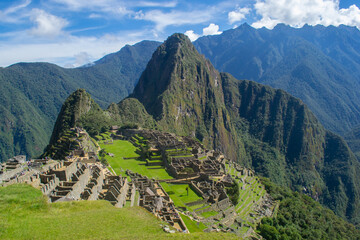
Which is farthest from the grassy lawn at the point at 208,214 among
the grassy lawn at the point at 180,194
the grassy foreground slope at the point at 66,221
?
the grassy foreground slope at the point at 66,221

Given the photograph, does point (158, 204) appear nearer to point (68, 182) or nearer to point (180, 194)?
point (68, 182)

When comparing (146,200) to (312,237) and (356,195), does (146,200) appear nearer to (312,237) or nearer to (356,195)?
(312,237)

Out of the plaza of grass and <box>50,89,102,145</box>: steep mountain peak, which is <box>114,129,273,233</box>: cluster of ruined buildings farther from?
<box>50,89,102,145</box>: steep mountain peak

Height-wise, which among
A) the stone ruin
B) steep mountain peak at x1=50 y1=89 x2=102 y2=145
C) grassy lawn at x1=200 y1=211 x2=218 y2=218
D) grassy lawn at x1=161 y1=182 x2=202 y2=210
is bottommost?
grassy lawn at x1=200 y1=211 x2=218 y2=218

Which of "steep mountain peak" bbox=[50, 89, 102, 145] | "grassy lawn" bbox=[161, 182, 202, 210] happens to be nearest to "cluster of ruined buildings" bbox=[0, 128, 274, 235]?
"grassy lawn" bbox=[161, 182, 202, 210]

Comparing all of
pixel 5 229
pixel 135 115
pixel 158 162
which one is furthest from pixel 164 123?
pixel 5 229

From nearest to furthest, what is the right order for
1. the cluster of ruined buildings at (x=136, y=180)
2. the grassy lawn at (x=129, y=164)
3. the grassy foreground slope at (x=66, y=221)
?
the grassy foreground slope at (x=66, y=221) < the cluster of ruined buildings at (x=136, y=180) < the grassy lawn at (x=129, y=164)

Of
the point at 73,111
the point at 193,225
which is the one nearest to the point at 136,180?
the point at 193,225

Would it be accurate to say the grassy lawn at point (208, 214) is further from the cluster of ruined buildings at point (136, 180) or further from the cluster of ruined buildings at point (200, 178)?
the cluster of ruined buildings at point (136, 180)
